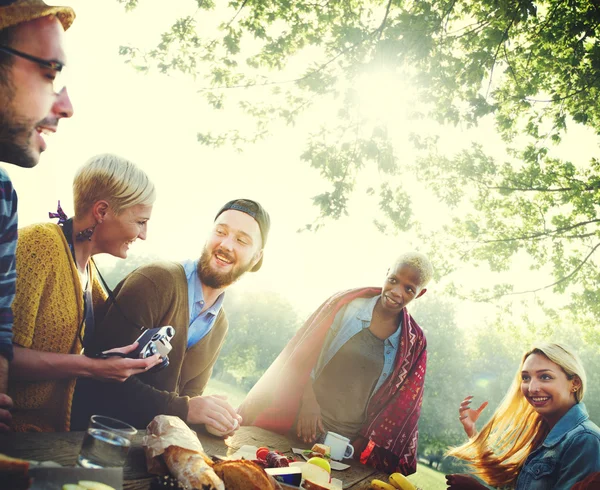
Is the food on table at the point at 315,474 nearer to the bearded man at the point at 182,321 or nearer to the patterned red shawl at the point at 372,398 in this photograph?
the bearded man at the point at 182,321

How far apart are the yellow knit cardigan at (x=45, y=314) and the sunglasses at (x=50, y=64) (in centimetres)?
81

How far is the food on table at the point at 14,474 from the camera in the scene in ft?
3.04

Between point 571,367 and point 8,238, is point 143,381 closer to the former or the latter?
point 8,238

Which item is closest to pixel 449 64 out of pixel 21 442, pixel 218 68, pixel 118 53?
pixel 218 68

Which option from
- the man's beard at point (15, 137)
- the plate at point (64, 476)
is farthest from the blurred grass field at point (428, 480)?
the man's beard at point (15, 137)

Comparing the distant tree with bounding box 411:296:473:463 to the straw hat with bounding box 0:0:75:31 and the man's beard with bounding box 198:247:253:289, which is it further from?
the straw hat with bounding box 0:0:75:31


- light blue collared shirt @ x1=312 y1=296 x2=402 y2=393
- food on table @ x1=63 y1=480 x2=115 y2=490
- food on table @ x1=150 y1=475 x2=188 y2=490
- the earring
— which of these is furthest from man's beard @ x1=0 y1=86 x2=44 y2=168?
light blue collared shirt @ x1=312 y1=296 x2=402 y2=393

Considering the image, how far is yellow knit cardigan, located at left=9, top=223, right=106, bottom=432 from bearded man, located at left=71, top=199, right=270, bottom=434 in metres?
0.28

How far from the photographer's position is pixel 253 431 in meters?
2.88

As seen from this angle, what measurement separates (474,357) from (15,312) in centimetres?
3810

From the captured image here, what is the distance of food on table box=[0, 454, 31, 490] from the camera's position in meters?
0.93

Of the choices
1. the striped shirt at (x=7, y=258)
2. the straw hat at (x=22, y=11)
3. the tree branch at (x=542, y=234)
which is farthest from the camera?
the tree branch at (x=542, y=234)

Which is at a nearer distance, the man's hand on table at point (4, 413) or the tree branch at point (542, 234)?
the man's hand on table at point (4, 413)

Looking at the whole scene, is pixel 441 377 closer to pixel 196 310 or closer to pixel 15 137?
pixel 196 310
